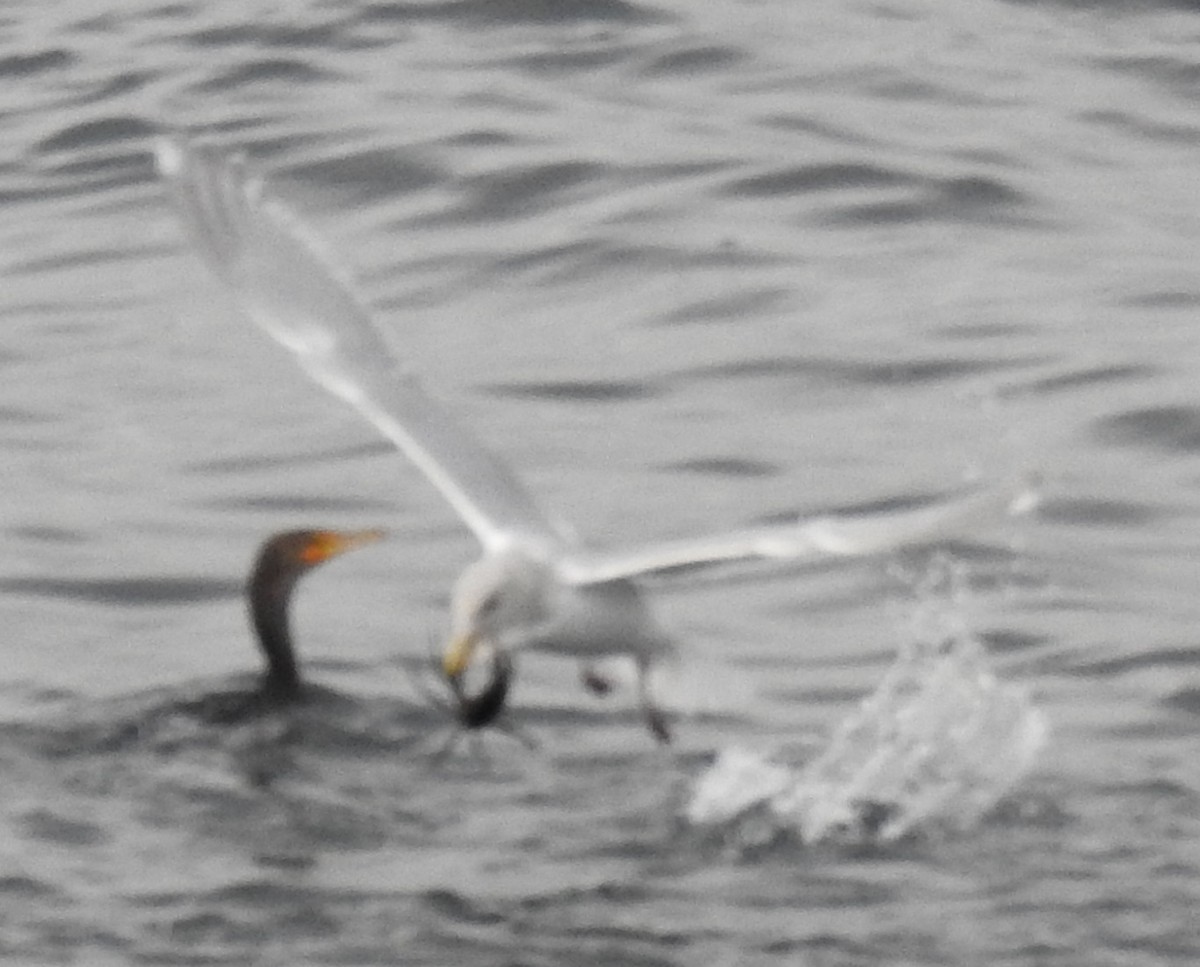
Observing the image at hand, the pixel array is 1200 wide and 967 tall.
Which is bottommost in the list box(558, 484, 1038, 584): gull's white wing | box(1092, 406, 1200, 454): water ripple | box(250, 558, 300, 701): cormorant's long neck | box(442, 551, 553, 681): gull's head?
box(1092, 406, 1200, 454): water ripple

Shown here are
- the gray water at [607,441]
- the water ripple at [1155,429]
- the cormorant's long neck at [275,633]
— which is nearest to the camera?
the gray water at [607,441]

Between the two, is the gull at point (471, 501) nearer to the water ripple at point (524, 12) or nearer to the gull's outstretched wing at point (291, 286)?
the gull's outstretched wing at point (291, 286)

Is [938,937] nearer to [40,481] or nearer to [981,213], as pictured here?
[40,481]

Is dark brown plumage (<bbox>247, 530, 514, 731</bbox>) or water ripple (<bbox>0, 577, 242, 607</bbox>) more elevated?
dark brown plumage (<bbox>247, 530, 514, 731</bbox>)

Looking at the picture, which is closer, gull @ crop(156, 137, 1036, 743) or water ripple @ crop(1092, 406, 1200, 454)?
gull @ crop(156, 137, 1036, 743)

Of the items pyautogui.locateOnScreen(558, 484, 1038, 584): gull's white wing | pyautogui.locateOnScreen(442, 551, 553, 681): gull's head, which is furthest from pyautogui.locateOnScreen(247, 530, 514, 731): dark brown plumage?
pyautogui.locateOnScreen(558, 484, 1038, 584): gull's white wing

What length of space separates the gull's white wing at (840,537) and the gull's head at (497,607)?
0.75ft

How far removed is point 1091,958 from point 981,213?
22.7ft

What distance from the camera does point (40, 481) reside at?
39.0 feet

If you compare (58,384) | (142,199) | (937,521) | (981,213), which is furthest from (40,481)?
(937,521)

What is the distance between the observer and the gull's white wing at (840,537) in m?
6.84

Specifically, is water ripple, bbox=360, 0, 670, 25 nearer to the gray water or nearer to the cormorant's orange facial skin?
the gray water

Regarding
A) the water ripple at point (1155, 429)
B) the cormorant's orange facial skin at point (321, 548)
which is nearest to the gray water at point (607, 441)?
the water ripple at point (1155, 429)

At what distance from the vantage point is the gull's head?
7.88 m
